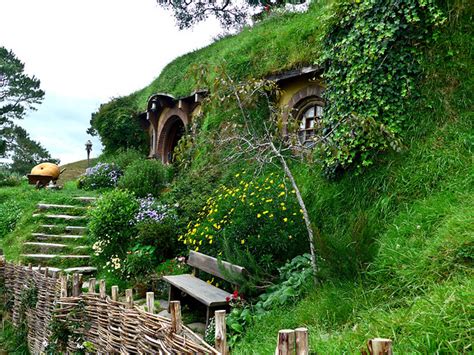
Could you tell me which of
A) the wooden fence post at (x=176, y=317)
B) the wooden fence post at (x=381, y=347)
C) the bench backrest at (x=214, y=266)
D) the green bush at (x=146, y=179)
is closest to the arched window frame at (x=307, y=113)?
the bench backrest at (x=214, y=266)

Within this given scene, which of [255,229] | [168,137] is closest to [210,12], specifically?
[168,137]

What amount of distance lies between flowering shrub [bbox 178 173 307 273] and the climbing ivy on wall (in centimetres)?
104

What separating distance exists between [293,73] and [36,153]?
22720 millimetres

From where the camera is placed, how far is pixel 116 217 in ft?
26.6

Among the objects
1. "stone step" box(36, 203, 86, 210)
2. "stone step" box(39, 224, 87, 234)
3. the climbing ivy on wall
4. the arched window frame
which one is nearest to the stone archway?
"stone step" box(36, 203, 86, 210)

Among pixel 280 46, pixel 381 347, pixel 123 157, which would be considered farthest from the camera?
pixel 123 157

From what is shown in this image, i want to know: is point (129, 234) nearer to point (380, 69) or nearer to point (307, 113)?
point (307, 113)

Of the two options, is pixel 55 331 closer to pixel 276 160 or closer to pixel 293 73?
pixel 276 160

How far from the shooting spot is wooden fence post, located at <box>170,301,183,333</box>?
8.63 ft

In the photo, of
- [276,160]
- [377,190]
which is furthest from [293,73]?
[377,190]

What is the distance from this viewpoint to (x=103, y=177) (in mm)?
13984

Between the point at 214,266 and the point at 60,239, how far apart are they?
5211 mm

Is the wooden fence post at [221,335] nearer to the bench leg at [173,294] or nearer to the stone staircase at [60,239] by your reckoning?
the bench leg at [173,294]

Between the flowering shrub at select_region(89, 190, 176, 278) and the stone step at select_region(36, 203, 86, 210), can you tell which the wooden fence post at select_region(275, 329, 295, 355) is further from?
the stone step at select_region(36, 203, 86, 210)
